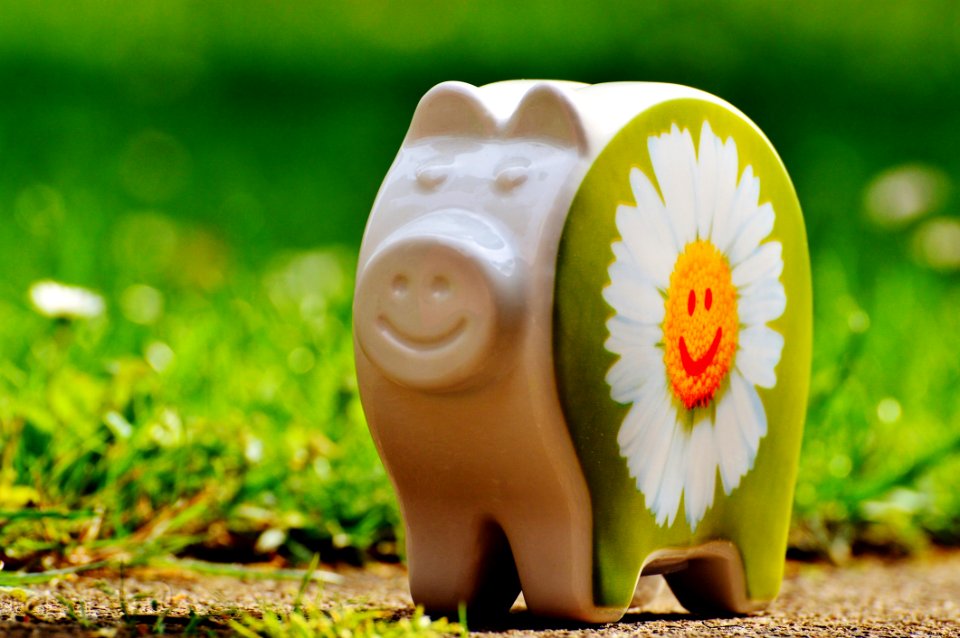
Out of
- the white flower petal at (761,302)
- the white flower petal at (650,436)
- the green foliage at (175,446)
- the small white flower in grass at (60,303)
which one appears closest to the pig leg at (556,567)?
the white flower petal at (650,436)

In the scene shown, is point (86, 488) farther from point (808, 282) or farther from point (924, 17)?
point (924, 17)

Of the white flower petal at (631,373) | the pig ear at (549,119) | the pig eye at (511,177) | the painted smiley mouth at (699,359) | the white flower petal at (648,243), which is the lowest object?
the white flower petal at (631,373)

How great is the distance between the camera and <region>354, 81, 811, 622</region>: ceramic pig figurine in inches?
63.0

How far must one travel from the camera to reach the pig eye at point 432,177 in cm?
168

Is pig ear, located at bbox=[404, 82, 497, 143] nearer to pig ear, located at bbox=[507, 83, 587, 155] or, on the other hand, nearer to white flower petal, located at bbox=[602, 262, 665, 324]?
pig ear, located at bbox=[507, 83, 587, 155]

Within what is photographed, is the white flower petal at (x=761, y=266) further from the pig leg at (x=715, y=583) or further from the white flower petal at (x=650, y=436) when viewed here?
the pig leg at (x=715, y=583)

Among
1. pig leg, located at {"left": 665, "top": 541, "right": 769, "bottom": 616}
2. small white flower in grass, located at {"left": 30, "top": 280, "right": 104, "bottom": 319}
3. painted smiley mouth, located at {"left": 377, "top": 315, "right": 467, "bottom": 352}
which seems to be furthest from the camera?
small white flower in grass, located at {"left": 30, "top": 280, "right": 104, "bottom": 319}

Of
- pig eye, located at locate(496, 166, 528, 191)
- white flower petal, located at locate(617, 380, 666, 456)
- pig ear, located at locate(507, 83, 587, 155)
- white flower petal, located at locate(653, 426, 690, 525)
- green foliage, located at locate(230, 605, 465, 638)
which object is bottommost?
green foliage, located at locate(230, 605, 465, 638)

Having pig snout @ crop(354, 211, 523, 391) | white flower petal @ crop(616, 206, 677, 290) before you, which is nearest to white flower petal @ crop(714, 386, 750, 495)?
white flower petal @ crop(616, 206, 677, 290)

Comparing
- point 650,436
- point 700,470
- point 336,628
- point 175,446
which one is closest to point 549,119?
point 650,436

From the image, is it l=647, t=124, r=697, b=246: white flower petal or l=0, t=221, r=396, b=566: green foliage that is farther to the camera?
l=0, t=221, r=396, b=566: green foliage

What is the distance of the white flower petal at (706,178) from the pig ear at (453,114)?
0.30 meters

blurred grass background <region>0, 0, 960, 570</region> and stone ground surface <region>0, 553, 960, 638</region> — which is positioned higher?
blurred grass background <region>0, 0, 960, 570</region>

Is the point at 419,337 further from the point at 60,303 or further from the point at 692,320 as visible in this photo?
the point at 60,303
